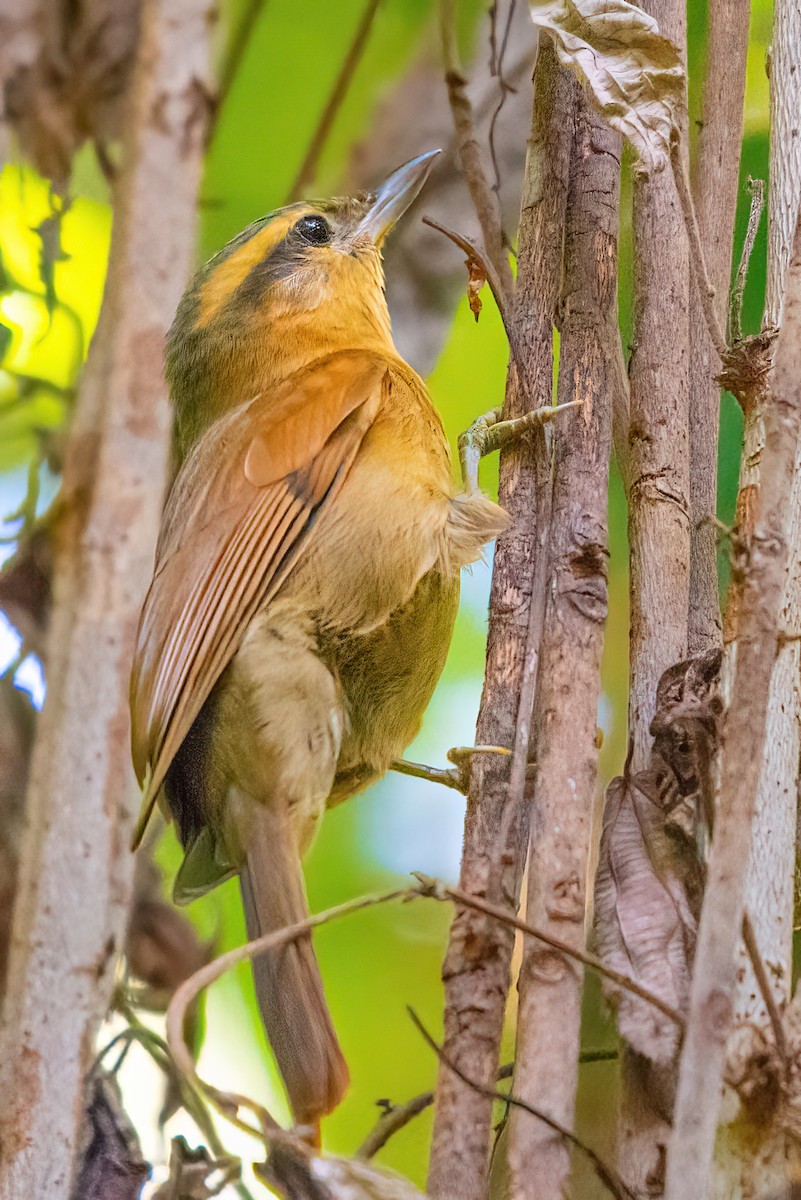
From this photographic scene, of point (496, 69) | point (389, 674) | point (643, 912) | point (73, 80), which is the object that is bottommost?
point (643, 912)

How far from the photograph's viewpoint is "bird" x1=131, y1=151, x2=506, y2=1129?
56.4 inches

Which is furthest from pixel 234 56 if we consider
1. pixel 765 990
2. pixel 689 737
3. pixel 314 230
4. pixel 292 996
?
pixel 765 990

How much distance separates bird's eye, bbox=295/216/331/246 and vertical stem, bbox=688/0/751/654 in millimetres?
542

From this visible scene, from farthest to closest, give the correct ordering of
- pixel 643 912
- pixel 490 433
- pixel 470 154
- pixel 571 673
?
1. pixel 470 154
2. pixel 490 433
3. pixel 571 673
4. pixel 643 912

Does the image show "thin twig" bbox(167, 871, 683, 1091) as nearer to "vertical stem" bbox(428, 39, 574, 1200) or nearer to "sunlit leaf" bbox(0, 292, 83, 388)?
"vertical stem" bbox(428, 39, 574, 1200)

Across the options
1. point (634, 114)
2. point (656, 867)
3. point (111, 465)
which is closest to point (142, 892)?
point (111, 465)

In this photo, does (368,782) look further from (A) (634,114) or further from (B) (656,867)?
(A) (634,114)

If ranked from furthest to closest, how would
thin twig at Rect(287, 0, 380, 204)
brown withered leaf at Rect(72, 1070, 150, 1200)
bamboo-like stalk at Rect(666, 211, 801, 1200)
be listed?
thin twig at Rect(287, 0, 380, 204), brown withered leaf at Rect(72, 1070, 150, 1200), bamboo-like stalk at Rect(666, 211, 801, 1200)

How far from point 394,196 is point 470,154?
138 millimetres

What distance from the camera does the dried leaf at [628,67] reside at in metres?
1.36

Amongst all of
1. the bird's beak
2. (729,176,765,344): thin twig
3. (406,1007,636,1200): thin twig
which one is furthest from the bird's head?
(406,1007,636,1200): thin twig

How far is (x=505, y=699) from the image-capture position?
4.07ft

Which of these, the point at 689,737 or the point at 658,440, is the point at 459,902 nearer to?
the point at 689,737

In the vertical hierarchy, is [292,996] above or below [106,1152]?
above
